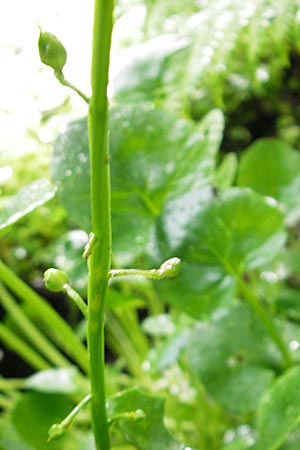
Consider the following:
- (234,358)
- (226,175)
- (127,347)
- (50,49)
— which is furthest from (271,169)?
(50,49)

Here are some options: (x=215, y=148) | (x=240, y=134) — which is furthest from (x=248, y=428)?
(x=240, y=134)

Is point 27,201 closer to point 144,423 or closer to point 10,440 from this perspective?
point 144,423

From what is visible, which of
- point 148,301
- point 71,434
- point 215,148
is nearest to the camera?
point 215,148

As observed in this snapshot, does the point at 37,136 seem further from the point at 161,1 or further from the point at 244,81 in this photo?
the point at 244,81

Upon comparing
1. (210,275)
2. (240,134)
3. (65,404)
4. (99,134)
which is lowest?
(240,134)

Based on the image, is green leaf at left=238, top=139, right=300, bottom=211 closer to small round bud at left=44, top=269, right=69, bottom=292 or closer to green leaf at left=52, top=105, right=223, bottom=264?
green leaf at left=52, top=105, right=223, bottom=264

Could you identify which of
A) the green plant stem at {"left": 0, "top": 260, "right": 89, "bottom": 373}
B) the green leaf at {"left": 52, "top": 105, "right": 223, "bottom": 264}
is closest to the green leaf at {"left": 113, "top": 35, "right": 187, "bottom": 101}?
the green leaf at {"left": 52, "top": 105, "right": 223, "bottom": 264}
